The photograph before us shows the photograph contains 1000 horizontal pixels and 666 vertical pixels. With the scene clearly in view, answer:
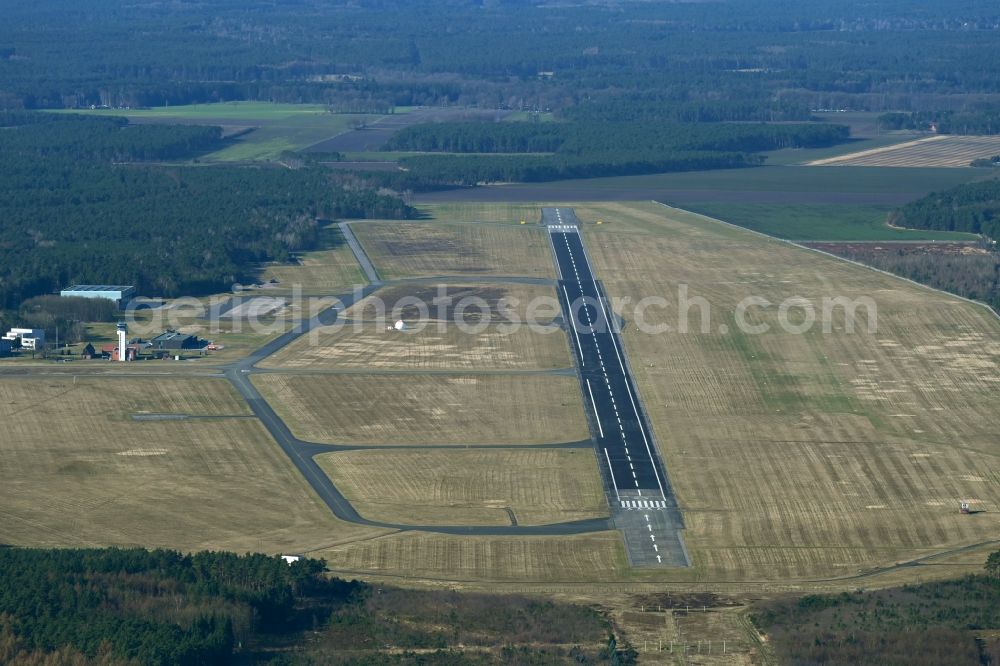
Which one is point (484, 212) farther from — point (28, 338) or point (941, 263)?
point (28, 338)

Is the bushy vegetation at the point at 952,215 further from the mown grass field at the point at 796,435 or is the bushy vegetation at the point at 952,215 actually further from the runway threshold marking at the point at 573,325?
the runway threshold marking at the point at 573,325

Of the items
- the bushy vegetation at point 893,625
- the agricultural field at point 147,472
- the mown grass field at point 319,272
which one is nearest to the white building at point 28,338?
the agricultural field at point 147,472

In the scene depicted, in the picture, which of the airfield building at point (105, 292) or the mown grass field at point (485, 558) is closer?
the mown grass field at point (485, 558)

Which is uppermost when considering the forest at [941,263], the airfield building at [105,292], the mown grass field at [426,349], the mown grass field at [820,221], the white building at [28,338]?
the mown grass field at [820,221]

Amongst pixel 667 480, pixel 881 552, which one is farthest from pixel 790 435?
pixel 881 552

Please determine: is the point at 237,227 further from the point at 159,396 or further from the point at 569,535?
the point at 569,535
